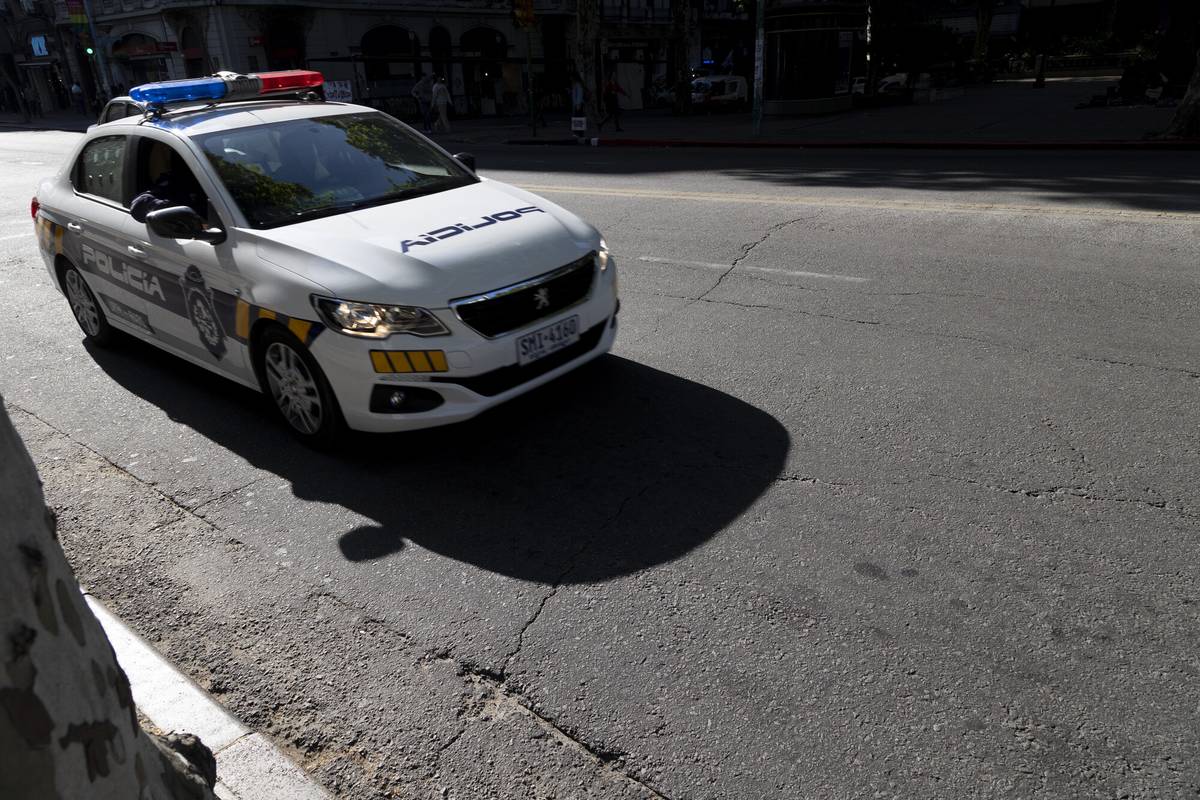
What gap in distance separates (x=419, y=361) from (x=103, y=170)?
3433mm

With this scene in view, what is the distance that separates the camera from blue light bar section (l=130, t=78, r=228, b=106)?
608 centimetres

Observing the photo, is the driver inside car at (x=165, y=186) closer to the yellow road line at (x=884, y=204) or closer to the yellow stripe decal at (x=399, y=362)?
the yellow stripe decal at (x=399, y=362)

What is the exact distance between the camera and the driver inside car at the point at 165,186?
5262 millimetres

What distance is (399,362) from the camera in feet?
13.9

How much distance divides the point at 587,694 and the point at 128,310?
4.68 m

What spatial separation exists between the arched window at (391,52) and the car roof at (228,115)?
3582 cm

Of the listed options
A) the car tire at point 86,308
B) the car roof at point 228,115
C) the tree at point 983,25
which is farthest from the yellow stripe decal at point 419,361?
the tree at point 983,25

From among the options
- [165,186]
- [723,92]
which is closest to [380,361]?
[165,186]

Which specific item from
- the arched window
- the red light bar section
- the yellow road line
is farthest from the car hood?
the arched window

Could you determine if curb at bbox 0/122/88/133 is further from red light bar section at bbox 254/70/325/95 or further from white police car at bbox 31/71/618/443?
white police car at bbox 31/71/618/443

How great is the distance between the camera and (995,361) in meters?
5.44

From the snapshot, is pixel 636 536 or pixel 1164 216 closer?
pixel 636 536

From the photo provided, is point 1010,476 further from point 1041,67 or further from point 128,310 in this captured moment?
point 1041,67

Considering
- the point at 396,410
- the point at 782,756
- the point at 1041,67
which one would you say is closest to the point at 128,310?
the point at 396,410
